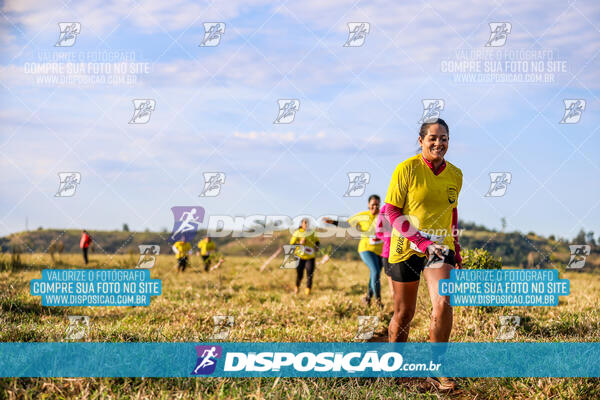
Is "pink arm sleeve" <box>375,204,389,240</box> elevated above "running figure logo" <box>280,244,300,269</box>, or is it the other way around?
"pink arm sleeve" <box>375,204,389,240</box>

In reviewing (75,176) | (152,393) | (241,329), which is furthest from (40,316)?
(152,393)

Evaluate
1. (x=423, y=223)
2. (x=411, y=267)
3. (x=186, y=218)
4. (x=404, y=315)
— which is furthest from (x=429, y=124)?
(x=186, y=218)

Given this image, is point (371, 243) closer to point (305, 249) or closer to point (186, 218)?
point (305, 249)

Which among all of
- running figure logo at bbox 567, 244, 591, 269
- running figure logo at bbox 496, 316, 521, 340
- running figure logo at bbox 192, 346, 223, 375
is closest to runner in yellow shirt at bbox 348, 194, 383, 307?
running figure logo at bbox 496, 316, 521, 340

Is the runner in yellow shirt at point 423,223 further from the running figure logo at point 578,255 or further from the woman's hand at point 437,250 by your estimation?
the running figure logo at point 578,255

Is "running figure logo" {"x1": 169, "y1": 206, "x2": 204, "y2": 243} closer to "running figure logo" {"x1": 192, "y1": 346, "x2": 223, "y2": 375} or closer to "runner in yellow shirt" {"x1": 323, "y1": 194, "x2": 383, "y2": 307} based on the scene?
"runner in yellow shirt" {"x1": 323, "y1": 194, "x2": 383, "y2": 307}

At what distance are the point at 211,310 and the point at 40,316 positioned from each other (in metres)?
2.62

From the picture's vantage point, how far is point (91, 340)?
5008 millimetres

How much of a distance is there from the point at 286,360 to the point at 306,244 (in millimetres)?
6860

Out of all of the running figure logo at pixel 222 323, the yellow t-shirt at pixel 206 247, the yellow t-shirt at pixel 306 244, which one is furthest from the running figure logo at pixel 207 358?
the yellow t-shirt at pixel 206 247

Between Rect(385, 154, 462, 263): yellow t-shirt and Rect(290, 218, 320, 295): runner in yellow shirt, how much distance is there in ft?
21.4

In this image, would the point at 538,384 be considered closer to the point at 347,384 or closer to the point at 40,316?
the point at 347,384

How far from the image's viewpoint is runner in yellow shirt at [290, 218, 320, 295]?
38.1 feet

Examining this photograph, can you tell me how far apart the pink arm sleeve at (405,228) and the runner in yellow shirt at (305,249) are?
6.47m
